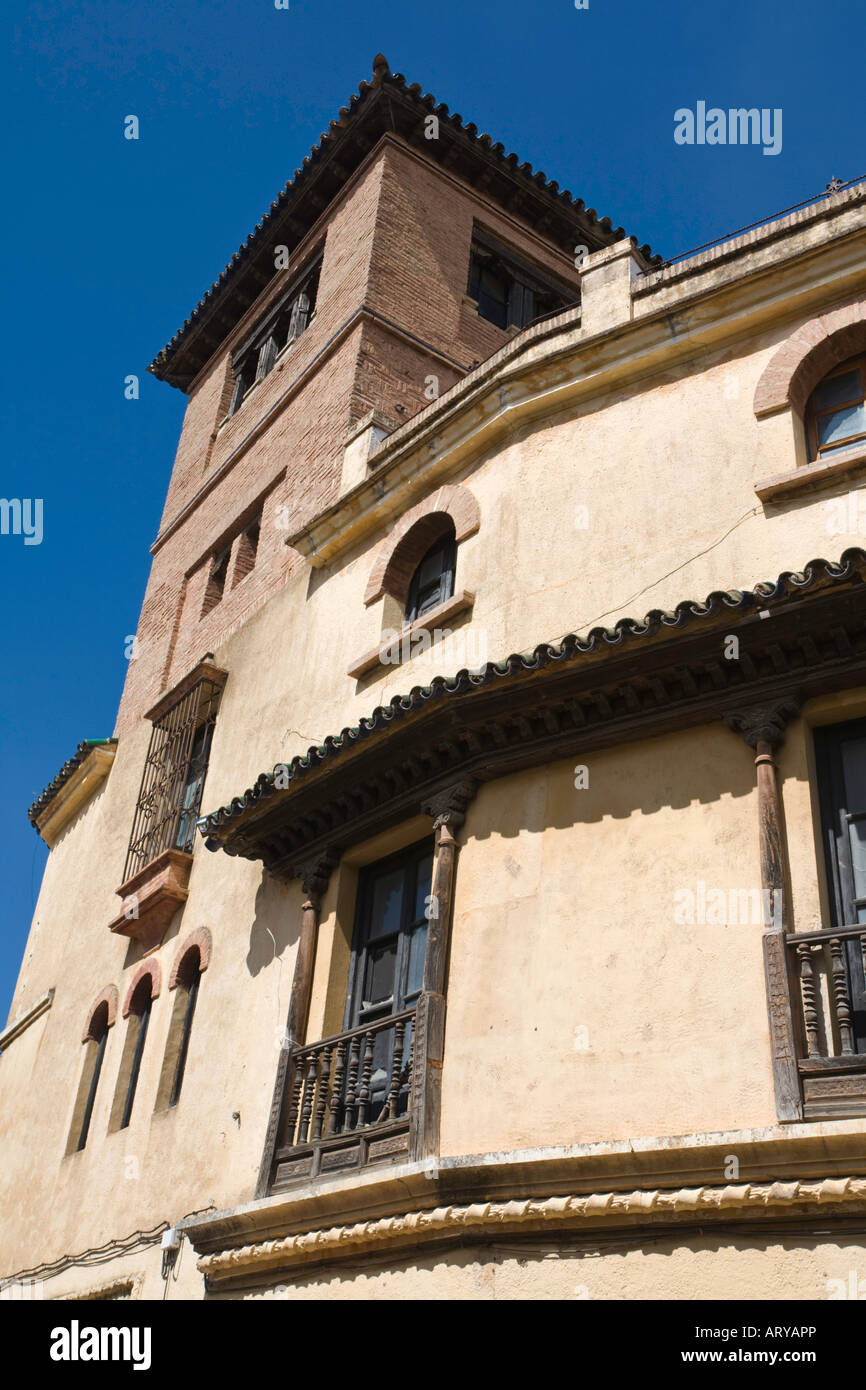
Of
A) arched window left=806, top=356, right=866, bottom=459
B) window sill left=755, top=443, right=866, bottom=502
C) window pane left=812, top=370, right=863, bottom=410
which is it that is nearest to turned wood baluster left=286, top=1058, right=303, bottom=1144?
window sill left=755, top=443, right=866, bottom=502

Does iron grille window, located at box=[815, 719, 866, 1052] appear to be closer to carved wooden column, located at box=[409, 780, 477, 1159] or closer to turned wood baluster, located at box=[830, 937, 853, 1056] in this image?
turned wood baluster, located at box=[830, 937, 853, 1056]

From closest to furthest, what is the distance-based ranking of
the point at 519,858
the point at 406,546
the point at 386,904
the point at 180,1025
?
the point at 519,858 → the point at 386,904 → the point at 406,546 → the point at 180,1025

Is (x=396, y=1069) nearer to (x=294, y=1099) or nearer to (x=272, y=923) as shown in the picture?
(x=294, y=1099)

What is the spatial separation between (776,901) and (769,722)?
1.18 m

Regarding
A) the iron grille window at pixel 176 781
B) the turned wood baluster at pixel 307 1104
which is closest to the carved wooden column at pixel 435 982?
the turned wood baluster at pixel 307 1104

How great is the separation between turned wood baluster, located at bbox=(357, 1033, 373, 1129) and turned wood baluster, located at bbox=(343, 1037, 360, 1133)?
8 centimetres

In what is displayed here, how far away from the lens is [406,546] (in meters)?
12.7

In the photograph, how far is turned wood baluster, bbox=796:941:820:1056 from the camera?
7.26m

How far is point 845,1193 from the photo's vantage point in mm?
6652

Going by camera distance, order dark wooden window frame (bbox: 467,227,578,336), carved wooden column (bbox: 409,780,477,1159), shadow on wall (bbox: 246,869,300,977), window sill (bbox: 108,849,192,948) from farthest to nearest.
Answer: dark wooden window frame (bbox: 467,227,578,336), window sill (bbox: 108,849,192,948), shadow on wall (bbox: 246,869,300,977), carved wooden column (bbox: 409,780,477,1159)

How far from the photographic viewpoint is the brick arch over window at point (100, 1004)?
578 inches

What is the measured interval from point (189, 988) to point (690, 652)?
6.73m

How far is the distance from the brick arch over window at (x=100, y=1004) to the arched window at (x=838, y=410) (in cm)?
921

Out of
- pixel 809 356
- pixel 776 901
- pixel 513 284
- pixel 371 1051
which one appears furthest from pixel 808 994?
pixel 513 284
